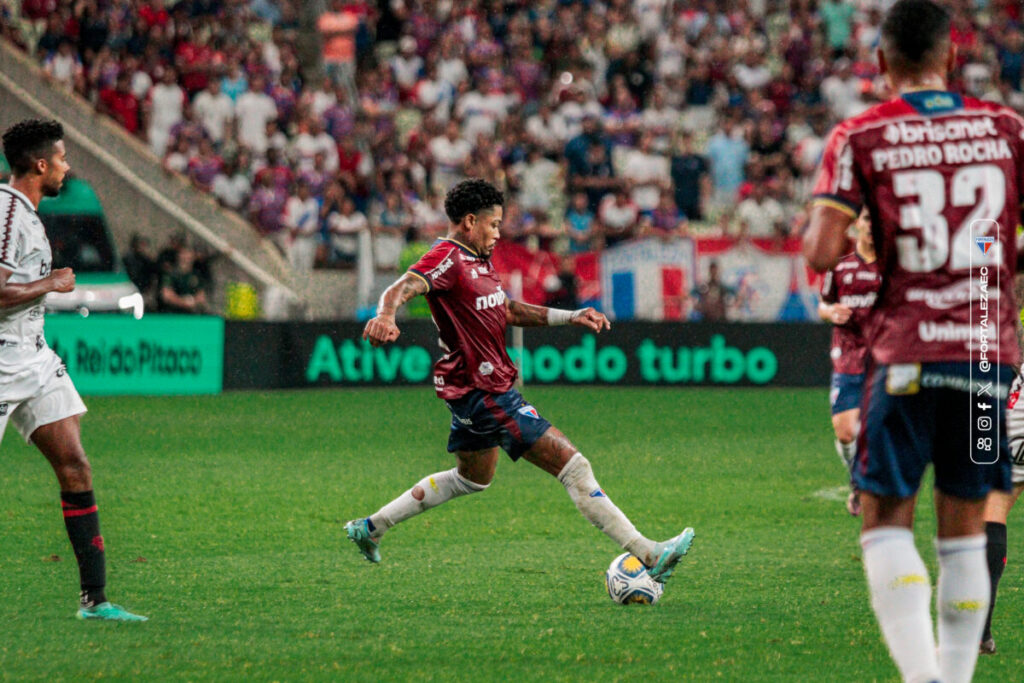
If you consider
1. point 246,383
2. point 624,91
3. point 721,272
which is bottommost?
point 246,383

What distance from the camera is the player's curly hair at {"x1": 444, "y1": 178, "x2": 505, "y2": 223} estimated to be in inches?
285

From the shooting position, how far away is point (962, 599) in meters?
4.12

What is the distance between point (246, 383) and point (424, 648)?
13.4 metres

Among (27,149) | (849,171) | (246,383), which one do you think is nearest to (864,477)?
(849,171)

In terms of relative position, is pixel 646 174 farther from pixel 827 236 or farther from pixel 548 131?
pixel 827 236

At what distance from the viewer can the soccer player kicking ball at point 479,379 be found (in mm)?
6980

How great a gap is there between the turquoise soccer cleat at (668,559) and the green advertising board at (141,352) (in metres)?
11.9

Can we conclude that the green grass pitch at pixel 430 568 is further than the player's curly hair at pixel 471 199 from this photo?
No

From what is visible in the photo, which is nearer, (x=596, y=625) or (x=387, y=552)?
(x=596, y=625)

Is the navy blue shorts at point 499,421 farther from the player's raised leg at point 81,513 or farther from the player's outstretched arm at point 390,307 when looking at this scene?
the player's raised leg at point 81,513

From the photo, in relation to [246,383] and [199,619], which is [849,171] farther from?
[246,383]

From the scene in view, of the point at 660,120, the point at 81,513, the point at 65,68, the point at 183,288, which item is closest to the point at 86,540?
the point at 81,513

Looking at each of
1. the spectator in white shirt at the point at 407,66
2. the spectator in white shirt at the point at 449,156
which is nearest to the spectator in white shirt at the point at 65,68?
the spectator in white shirt at the point at 407,66

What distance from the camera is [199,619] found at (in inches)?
248
